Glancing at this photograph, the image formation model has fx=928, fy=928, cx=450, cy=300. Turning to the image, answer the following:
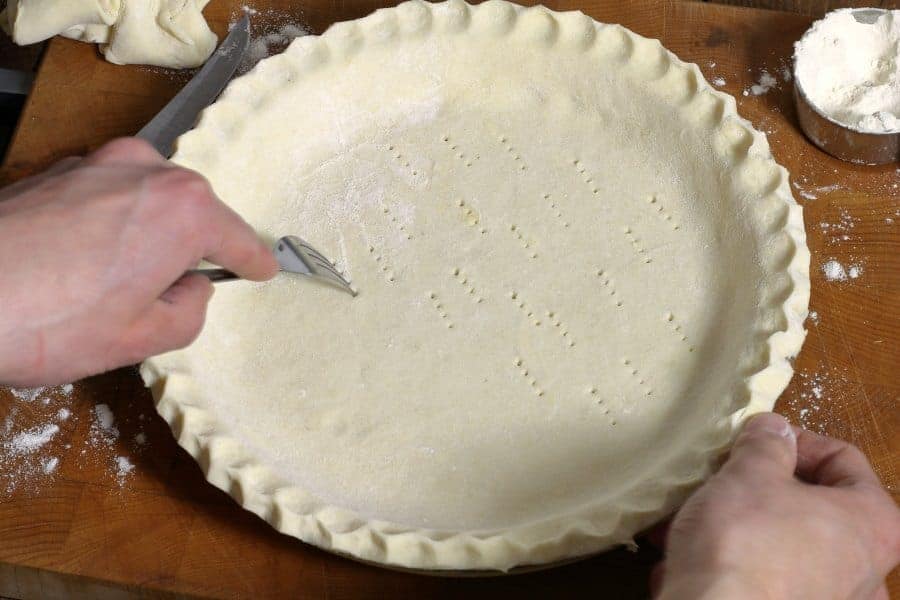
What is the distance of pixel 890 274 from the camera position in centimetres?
187

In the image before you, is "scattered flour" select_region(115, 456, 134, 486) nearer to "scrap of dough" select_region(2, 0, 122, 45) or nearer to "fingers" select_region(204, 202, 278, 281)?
"fingers" select_region(204, 202, 278, 281)

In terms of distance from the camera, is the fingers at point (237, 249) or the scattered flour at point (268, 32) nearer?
the fingers at point (237, 249)

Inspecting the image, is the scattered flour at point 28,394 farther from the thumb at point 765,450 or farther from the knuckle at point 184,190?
the thumb at point 765,450

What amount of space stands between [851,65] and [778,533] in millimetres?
1177

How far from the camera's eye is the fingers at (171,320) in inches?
53.0

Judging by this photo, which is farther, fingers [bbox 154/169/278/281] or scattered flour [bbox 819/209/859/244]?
scattered flour [bbox 819/209/859/244]

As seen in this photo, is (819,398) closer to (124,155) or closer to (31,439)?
(124,155)

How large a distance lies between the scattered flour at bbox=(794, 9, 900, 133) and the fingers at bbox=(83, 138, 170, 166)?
4.33 feet

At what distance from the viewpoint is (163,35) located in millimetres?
2076

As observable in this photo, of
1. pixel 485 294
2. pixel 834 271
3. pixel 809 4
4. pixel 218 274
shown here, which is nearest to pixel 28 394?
pixel 218 274

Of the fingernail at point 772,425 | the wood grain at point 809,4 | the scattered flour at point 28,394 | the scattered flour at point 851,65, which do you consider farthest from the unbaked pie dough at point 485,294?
the wood grain at point 809,4

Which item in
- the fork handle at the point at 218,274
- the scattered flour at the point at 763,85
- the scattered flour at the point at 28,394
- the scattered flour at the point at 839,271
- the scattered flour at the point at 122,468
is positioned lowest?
the scattered flour at the point at 122,468

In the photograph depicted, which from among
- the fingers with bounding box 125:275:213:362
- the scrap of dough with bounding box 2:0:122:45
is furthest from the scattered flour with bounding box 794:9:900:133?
the scrap of dough with bounding box 2:0:122:45

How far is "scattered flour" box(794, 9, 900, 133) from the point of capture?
76.2 inches
